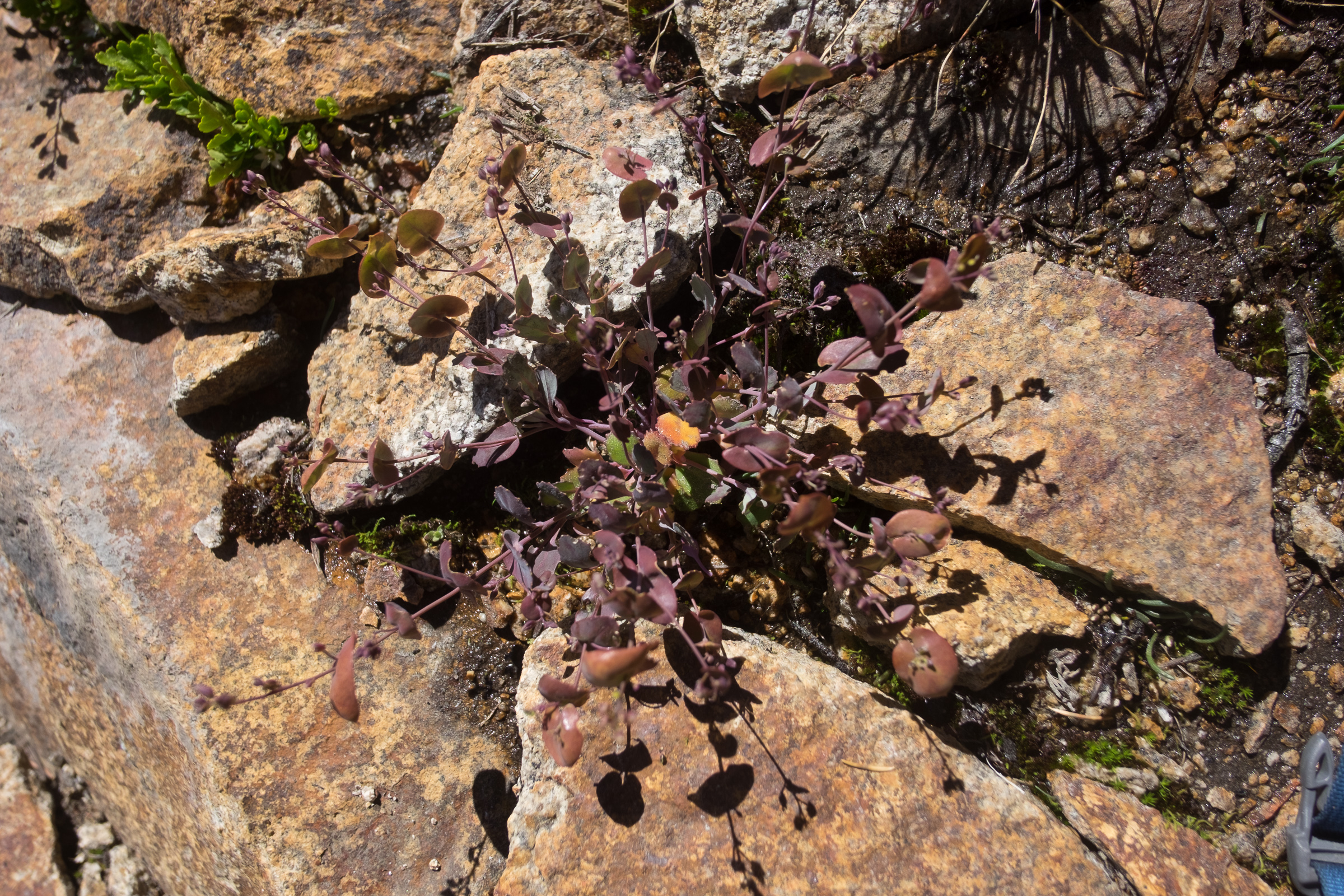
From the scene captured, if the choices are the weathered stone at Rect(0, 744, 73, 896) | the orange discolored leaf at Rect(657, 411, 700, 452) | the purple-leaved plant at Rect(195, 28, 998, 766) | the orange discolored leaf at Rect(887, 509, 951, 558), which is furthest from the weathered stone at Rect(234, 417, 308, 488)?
the weathered stone at Rect(0, 744, 73, 896)

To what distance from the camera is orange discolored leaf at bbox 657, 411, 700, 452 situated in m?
2.97

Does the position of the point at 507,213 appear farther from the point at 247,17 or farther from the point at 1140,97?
the point at 1140,97

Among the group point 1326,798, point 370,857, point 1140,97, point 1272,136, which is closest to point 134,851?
point 370,857

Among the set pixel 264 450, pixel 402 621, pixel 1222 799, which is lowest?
pixel 1222 799

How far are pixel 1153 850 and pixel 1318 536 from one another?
1379 millimetres

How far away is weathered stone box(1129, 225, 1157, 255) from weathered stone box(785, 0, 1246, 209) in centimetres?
25

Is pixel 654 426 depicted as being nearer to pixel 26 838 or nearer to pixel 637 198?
pixel 637 198

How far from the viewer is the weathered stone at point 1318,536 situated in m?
2.90

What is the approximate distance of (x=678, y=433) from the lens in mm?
2996

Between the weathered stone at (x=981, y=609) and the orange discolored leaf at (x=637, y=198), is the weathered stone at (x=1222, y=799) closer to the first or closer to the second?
the weathered stone at (x=981, y=609)

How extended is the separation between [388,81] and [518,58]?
0.79 meters

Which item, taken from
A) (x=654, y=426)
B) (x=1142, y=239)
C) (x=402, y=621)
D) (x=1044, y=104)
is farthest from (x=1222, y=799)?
(x=402, y=621)

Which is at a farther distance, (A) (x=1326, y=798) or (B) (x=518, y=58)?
(B) (x=518, y=58)

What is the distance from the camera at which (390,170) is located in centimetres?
391
